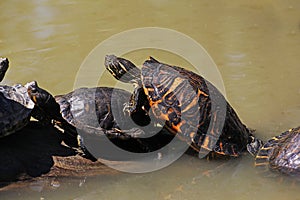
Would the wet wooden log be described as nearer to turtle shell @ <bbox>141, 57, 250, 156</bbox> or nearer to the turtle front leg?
the turtle front leg

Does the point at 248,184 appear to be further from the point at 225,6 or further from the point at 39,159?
the point at 225,6

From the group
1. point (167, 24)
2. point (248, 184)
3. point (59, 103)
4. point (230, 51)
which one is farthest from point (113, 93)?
point (167, 24)

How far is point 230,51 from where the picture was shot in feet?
20.4

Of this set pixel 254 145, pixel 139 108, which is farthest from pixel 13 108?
pixel 254 145

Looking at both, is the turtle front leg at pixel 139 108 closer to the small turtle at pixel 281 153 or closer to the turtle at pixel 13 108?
the turtle at pixel 13 108

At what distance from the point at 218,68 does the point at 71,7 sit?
271 cm

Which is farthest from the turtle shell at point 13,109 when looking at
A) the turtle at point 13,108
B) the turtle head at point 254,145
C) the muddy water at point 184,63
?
the turtle head at point 254,145

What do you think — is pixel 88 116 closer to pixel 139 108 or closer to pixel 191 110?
pixel 139 108

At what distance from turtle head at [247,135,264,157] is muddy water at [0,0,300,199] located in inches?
2.8

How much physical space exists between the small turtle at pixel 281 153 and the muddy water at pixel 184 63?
0.10 m

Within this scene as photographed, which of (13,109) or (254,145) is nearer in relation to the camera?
(13,109)

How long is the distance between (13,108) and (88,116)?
1.86 ft

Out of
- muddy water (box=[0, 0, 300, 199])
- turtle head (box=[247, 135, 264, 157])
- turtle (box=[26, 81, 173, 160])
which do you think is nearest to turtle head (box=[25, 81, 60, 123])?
turtle (box=[26, 81, 173, 160])

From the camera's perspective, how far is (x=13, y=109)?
3.98 meters
